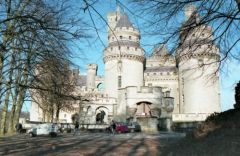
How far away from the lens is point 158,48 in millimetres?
13891

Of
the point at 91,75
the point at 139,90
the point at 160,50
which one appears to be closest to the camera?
the point at 160,50

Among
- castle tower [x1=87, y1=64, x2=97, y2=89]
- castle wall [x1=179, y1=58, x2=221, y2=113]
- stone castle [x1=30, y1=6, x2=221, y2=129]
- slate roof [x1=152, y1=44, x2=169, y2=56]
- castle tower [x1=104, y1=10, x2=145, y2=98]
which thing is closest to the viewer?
slate roof [x1=152, y1=44, x2=169, y2=56]

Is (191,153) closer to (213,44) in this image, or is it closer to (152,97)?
(213,44)

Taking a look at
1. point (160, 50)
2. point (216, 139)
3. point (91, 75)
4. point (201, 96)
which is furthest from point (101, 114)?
point (216, 139)

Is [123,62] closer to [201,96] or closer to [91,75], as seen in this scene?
[201,96]

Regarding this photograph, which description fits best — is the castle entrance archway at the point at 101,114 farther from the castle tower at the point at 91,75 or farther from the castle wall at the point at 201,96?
the castle tower at the point at 91,75

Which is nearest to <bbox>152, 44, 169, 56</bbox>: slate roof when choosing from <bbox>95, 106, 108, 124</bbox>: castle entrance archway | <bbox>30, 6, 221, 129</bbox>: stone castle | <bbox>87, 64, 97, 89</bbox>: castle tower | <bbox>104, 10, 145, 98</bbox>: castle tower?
<bbox>30, 6, 221, 129</bbox>: stone castle

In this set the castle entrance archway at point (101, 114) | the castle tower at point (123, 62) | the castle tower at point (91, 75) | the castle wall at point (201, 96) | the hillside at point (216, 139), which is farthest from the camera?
the castle tower at point (91, 75)

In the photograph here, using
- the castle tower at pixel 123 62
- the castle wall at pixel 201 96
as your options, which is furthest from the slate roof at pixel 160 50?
the castle tower at pixel 123 62

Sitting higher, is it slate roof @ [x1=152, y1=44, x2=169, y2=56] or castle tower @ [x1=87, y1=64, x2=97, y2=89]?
castle tower @ [x1=87, y1=64, x2=97, y2=89]

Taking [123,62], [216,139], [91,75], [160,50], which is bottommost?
[216,139]

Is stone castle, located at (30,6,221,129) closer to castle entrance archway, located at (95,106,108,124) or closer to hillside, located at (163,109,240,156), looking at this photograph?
castle entrance archway, located at (95,106,108,124)

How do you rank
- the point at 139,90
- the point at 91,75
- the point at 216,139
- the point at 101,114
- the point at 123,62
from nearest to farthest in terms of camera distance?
the point at 216,139, the point at 139,90, the point at 101,114, the point at 123,62, the point at 91,75

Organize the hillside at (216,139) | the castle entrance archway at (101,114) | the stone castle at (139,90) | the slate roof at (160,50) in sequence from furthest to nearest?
the castle entrance archway at (101,114), the stone castle at (139,90), the slate roof at (160,50), the hillside at (216,139)
